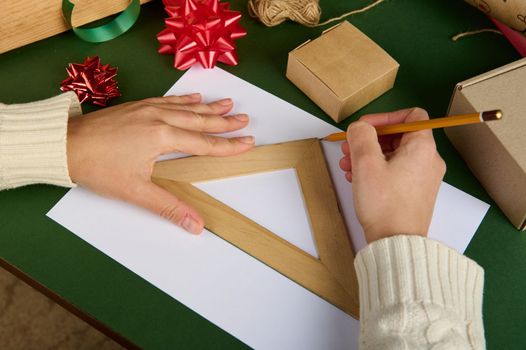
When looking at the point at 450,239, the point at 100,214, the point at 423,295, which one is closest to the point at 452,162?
the point at 450,239

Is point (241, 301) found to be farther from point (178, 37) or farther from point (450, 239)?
point (178, 37)

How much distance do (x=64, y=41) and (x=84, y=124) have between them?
0.24 m

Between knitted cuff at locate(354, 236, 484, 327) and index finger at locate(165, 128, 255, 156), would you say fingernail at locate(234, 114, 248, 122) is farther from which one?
knitted cuff at locate(354, 236, 484, 327)

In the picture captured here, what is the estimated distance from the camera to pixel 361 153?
2.35 feet

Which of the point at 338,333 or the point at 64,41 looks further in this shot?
the point at 64,41

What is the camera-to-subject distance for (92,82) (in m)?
0.87

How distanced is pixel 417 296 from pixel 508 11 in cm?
53

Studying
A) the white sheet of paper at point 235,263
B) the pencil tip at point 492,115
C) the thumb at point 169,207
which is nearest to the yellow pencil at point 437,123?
the pencil tip at point 492,115

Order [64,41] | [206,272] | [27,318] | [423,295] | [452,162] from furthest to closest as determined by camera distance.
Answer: [27,318] < [64,41] < [452,162] < [206,272] < [423,295]

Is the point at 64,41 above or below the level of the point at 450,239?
above

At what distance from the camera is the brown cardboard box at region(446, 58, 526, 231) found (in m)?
0.73

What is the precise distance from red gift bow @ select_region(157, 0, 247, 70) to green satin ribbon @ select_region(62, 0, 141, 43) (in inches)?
3.0

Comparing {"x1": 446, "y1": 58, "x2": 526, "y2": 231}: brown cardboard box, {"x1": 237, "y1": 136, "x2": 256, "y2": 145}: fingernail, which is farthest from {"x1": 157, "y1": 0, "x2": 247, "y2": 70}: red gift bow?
{"x1": 446, "y1": 58, "x2": 526, "y2": 231}: brown cardboard box

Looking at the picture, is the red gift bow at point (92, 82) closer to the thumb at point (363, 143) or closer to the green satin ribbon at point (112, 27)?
the green satin ribbon at point (112, 27)
